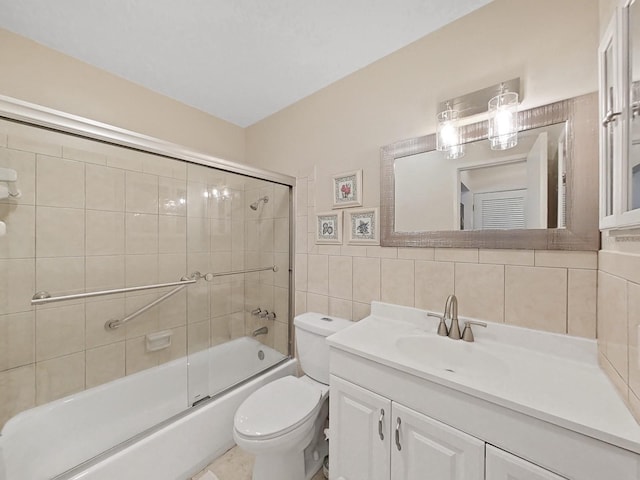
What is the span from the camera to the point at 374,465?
1.00 m

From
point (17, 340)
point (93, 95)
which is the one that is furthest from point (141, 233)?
point (93, 95)

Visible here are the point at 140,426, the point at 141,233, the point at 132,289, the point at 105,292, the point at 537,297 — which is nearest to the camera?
the point at 537,297

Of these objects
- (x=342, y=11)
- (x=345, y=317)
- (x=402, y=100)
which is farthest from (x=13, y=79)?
(x=345, y=317)

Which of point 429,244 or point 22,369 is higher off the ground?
point 429,244

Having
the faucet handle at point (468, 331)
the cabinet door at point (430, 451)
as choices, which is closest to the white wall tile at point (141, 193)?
the cabinet door at point (430, 451)

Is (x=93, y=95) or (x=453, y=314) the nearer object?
(x=453, y=314)

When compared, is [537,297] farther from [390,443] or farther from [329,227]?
[329,227]

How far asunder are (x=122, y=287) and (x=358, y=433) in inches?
65.9

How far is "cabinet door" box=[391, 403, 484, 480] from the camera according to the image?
0.78m

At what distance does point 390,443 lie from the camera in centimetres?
96

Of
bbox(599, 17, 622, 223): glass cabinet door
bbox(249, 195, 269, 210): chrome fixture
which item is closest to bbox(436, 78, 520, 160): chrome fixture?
bbox(599, 17, 622, 223): glass cabinet door

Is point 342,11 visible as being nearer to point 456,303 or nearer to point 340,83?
point 340,83

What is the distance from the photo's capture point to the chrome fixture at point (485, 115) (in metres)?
1.11

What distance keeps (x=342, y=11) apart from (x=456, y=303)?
1.52m
